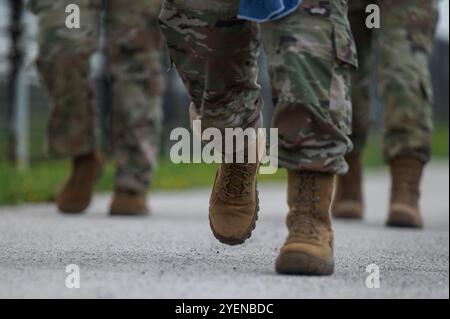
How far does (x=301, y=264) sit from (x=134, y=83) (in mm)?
2499

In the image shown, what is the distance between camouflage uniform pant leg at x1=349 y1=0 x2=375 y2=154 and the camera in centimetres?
463

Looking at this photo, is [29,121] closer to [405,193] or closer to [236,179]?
[405,193]

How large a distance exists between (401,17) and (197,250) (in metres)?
1.79

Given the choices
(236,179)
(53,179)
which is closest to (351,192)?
(236,179)

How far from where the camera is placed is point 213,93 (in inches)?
110

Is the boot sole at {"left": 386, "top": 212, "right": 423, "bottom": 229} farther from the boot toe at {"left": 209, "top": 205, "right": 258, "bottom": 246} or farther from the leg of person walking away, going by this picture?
the boot toe at {"left": 209, "top": 205, "right": 258, "bottom": 246}

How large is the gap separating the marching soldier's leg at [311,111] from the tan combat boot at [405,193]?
193 cm

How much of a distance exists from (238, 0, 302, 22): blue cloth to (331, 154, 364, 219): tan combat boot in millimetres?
2667

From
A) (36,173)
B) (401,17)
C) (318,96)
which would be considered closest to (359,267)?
(318,96)

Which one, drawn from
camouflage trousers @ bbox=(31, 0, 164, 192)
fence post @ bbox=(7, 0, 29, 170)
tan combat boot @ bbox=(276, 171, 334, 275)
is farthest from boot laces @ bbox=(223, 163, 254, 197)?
fence post @ bbox=(7, 0, 29, 170)

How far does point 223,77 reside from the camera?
2.77m

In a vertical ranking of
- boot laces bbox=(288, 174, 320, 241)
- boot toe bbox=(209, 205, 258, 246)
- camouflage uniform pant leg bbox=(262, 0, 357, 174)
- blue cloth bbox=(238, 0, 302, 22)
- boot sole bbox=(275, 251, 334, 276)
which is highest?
blue cloth bbox=(238, 0, 302, 22)

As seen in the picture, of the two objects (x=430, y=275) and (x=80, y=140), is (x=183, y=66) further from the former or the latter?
(x=80, y=140)

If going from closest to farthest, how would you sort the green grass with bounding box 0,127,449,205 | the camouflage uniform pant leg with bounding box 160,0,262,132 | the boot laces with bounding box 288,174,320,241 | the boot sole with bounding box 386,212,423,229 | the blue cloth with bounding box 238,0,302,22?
the blue cloth with bounding box 238,0,302,22 → the boot laces with bounding box 288,174,320,241 → the camouflage uniform pant leg with bounding box 160,0,262,132 → the boot sole with bounding box 386,212,423,229 → the green grass with bounding box 0,127,449,205
